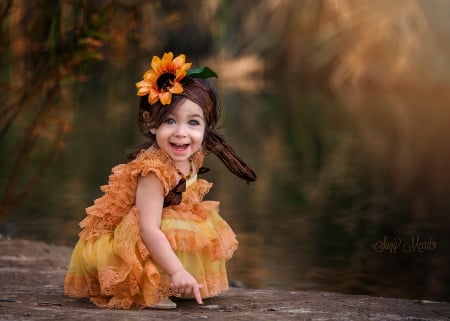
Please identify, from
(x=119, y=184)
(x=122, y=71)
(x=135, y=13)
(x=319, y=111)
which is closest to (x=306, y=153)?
(x=319, y=111)

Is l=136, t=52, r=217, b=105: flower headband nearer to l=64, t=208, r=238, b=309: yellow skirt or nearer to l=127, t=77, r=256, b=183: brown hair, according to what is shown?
l=127, t=77, r=256, b=183: brown hair

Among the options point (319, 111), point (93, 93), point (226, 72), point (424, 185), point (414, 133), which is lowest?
point (424, 185)

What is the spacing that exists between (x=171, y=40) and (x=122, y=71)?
6.28 feet

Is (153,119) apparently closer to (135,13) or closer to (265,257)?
(135,13)

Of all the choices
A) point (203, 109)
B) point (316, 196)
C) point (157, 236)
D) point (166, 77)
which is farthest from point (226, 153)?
point (316, 196)

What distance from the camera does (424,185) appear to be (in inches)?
344

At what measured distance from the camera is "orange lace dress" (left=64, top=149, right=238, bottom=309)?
11.0 feet

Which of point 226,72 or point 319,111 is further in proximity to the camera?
point 226,72

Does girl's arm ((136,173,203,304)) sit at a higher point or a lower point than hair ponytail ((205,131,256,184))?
lower

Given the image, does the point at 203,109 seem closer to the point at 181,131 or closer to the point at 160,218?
the point at 181,131

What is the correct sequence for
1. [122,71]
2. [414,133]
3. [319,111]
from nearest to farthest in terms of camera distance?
1. [414,133]
2. [319,111]
3. [122,71]

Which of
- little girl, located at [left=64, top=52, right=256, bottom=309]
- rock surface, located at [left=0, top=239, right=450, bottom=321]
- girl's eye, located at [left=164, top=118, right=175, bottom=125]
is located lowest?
rock surface, located at [left=0, top=239, right=450, bottom=321]

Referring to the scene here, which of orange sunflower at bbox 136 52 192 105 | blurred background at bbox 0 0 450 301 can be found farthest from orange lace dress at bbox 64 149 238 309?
blurred background at bbox 0 0 450 301

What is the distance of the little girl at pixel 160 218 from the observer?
3.34 m
